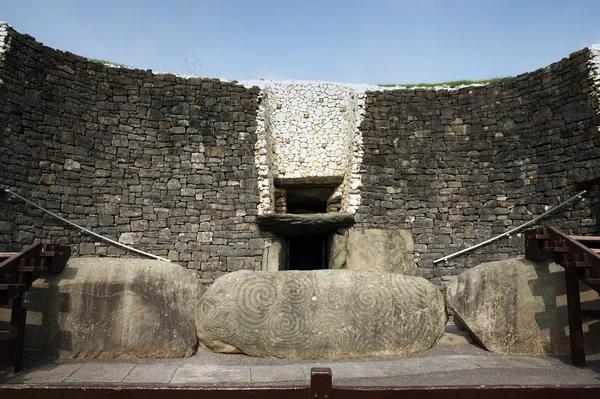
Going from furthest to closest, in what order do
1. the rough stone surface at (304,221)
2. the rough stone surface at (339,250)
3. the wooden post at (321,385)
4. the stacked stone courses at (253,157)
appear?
the rough stone surface at (339,250)
the rough stone surface at (304,221)
the stacked stone courses at (253,157)
the wooden post at (321,385)

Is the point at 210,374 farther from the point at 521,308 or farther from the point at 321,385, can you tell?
the point at 521,308

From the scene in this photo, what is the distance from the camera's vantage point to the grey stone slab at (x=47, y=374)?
413 centimetres

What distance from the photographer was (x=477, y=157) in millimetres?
10242

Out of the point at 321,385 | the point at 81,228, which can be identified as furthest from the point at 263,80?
the point at 321,385

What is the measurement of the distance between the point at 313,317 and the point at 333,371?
2.41 feet

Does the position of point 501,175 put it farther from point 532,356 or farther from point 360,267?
point 532,356

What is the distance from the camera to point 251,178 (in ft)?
32.9

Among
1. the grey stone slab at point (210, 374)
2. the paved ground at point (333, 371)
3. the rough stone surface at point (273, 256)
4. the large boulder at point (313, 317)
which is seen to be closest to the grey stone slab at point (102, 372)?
the paved ground at point (333, 371)

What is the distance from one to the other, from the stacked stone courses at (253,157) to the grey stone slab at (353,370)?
200 inches

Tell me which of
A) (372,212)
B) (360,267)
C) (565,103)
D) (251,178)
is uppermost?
(565,103)

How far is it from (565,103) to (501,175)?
1.98 m

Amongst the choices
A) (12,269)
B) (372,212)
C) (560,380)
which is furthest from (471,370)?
(372,212)

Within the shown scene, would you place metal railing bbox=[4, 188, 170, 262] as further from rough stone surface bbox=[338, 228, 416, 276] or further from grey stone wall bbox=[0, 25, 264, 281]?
rough stone surface bbox=[338, 228, 416, 276]

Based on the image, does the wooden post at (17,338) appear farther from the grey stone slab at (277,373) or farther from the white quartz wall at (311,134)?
the white quartz wall at (311,134)
